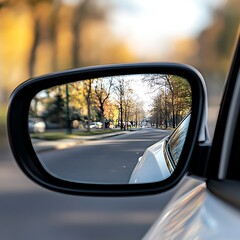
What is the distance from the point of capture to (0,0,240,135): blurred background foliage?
6.59 metres

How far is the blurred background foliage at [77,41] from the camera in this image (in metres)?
6.59

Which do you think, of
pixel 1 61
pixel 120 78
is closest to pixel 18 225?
pixel 120 78

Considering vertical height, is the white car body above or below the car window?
below

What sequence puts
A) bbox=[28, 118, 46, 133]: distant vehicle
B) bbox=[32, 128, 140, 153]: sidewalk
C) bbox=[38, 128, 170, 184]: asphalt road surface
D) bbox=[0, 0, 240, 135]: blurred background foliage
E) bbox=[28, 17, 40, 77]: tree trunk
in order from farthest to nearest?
bbox=[28, 17, 40, 77]: tree trunk, bbox=[0, 0, 240, 135]: blurred background foliage, bbox=[28, 118, 46, 133]: distant vehicle, bbox=[32, 128, 140, 153]: sidewalk, bbox=[38, 128, 170, 184]: asphalt road surface

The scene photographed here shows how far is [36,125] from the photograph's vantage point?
6.13ft

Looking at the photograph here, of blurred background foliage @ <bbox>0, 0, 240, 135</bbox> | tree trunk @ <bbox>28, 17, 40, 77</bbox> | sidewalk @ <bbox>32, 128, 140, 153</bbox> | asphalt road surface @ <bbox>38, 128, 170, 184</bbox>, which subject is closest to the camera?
asphalt road surface @ <bbox>38, 128, 170, 184</bbox>

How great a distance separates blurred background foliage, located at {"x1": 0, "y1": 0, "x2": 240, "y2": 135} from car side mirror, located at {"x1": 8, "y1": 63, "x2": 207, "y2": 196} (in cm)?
454

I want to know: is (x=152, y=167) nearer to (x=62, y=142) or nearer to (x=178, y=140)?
(x=178, y=140)

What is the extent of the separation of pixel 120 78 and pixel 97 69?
0.08m

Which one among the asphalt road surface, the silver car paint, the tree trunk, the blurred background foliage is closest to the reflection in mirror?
the asphalt road surface

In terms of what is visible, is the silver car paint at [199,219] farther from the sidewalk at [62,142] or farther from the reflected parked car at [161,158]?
the sidewalk at [62,142]

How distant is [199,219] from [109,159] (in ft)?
1.28

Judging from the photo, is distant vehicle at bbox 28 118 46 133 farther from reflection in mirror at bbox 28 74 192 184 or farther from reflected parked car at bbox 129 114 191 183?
reflected parked car at bbox 129 114 191 183

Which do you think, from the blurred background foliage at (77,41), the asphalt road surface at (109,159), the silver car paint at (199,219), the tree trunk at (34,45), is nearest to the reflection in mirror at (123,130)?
the asphalt road surface at (109,159)
